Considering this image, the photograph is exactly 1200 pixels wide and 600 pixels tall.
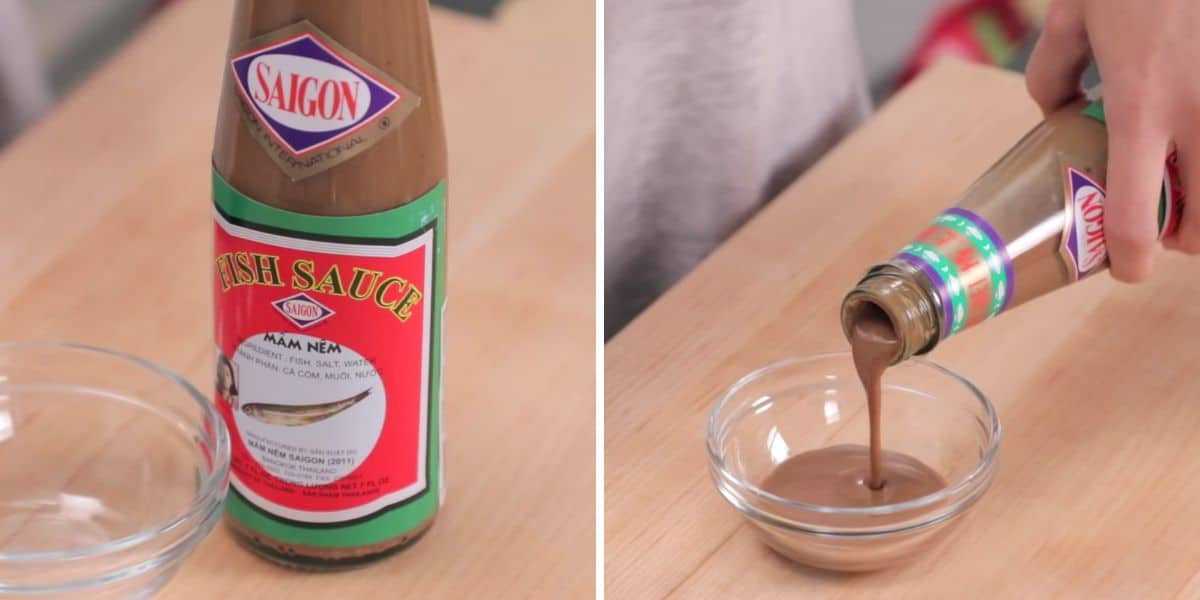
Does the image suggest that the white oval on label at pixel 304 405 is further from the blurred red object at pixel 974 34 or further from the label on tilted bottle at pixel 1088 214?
the blurred red object at pixel 974 34

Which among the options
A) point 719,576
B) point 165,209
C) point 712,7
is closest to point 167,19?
point 165,209

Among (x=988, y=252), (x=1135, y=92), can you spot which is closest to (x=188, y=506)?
(x=988, y=252)

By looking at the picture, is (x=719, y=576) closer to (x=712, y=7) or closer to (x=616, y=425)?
(x=616, y=425)

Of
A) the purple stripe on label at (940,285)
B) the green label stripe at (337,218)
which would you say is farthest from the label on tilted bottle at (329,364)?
the purple stripe on label at (940,285)

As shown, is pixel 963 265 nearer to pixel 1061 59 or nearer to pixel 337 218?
pixel 1061 59

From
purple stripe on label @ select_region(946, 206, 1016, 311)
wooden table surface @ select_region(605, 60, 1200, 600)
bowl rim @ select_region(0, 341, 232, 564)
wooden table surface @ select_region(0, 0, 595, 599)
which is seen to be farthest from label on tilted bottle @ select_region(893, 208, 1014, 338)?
bowl rim @ select_region(0, 341, 232, 564)
